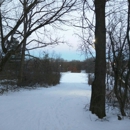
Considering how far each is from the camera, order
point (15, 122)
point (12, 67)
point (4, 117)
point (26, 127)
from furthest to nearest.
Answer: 1. point (12, 67)
2. point (4, 117)
3. point (15, 122)
4. point (26, 127)

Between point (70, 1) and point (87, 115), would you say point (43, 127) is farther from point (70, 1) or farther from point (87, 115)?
point (70, 1)

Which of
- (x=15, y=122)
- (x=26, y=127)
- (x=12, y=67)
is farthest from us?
(x=12, y=67)

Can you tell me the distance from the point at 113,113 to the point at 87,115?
968 millimetres

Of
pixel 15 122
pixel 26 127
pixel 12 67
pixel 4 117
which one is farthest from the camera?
pixel 12 67

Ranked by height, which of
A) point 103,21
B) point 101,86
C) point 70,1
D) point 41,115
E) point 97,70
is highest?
point 70,1

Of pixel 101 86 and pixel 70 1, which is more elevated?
pixel 70 1

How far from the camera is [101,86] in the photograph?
311 inches

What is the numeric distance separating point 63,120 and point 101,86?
178 centimetres

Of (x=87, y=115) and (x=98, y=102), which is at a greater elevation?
(x=98, y=102)

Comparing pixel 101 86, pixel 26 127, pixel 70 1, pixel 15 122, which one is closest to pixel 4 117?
pixel 15 122

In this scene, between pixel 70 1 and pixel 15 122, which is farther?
pixel 70 1

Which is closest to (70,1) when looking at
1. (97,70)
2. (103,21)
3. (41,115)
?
(103,21)

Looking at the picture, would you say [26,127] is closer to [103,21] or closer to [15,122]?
[15,122]

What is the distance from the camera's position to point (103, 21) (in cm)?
794
